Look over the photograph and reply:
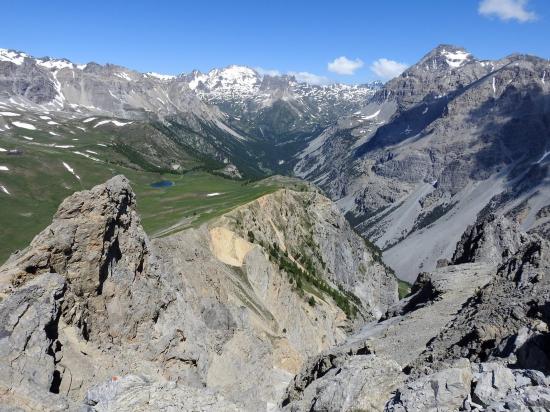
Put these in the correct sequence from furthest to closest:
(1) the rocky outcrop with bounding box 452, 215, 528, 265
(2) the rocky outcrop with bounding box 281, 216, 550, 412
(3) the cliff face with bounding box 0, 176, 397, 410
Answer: (1) the rocky outcrop with bounding box 452, 215, 528, 265, (3) the cliff face with bounding box 0, 176, 397, 410, (2) the rocky outcrop with bounding box 281, 216, 550, 412

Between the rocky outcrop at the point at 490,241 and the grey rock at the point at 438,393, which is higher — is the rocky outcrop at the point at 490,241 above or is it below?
below

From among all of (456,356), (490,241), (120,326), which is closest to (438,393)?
(456,356)

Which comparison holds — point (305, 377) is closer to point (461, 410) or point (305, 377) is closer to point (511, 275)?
point (511, 275)

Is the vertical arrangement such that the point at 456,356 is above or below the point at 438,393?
below

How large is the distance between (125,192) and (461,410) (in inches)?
1012

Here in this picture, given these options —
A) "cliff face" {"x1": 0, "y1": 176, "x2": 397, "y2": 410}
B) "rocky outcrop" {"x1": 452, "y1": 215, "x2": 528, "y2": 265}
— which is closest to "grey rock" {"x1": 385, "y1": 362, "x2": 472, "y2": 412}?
"cliff face" {"x1": 0, "y1": 176, "x2": 397, "y2": 410}

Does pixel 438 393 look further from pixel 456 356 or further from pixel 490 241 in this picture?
pixel 490 241

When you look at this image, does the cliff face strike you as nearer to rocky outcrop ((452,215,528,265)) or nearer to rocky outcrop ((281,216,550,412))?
rocky outcrop ((281,216,550,412))

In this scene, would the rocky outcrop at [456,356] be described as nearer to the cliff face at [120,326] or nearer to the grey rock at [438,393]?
the grey rock at [438,393]

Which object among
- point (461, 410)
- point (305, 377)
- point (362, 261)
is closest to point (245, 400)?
point (305, 377)

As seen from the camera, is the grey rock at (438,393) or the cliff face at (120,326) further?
the cliff face at (120,326)

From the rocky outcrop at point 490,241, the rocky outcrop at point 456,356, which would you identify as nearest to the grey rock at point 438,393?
the rocky outcrop at point 456,356

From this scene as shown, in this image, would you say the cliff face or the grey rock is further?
the cliff face

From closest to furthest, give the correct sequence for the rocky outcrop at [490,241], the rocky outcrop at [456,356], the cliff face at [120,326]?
the rocky outcrop at [456,356]
the cliff face at [120,326]
the rocky outcrop at [490,241]
